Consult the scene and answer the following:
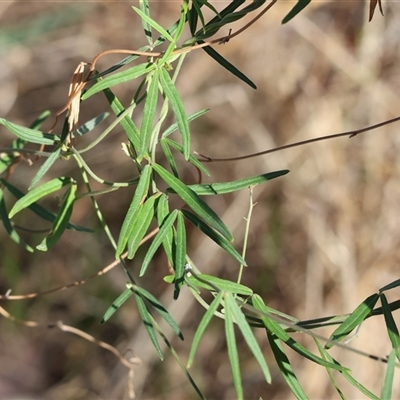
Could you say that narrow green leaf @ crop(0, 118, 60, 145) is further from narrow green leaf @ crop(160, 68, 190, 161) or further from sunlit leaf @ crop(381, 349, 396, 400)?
sunlit leaf @ crop(381, 349, 396, 400)

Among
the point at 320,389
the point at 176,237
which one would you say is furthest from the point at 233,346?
the point at 320,389

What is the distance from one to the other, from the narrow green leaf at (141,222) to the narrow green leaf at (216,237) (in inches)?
1.2

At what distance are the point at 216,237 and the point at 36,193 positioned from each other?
0.55 feet

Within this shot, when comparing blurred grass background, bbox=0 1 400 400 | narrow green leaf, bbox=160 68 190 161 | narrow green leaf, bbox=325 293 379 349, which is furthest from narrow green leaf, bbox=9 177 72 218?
blurred grass background, bbox=0 1 400 400

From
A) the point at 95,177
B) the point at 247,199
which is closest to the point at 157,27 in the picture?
the point at 95,177

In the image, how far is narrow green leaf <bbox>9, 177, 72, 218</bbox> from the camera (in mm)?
514

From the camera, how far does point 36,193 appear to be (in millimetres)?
530

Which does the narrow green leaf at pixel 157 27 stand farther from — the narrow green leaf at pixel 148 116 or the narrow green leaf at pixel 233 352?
the narrow green leaf at pixel 233 352

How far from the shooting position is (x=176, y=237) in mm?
475

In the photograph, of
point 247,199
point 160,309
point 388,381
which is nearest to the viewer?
point 388,381

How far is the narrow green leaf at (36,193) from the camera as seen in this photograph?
514 mm

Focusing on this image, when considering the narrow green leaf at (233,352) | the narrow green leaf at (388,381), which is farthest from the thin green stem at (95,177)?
the narrow green leaf at (388,381)

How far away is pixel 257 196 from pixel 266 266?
8.3 inches

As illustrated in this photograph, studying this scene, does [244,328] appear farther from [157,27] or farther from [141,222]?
[157,27]
